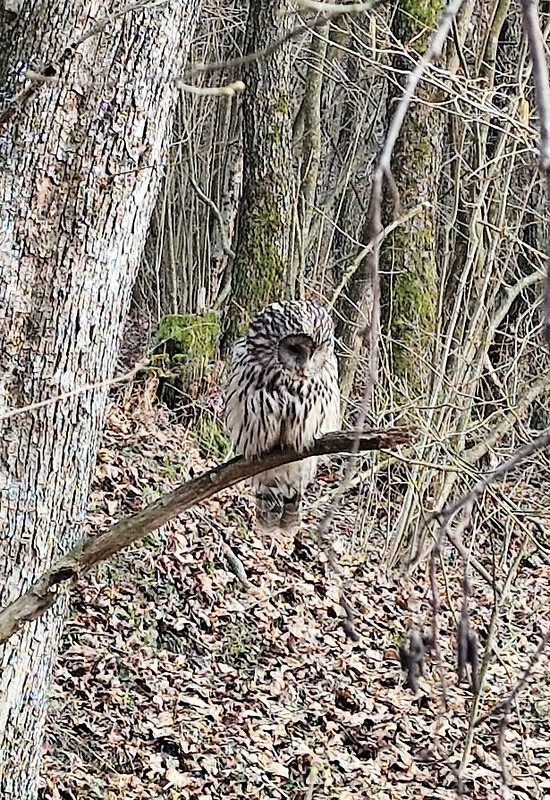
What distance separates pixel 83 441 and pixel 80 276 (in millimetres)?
487

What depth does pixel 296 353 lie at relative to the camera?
4305 mm

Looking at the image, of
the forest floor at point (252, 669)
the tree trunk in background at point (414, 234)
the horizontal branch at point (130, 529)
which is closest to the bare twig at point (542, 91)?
the horizontal branch at point (130, 529)

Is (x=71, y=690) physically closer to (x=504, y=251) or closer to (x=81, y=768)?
(x=81, y=768)

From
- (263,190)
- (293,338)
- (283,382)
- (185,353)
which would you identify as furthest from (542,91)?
(263,190)

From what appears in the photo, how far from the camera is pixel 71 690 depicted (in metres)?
5.80

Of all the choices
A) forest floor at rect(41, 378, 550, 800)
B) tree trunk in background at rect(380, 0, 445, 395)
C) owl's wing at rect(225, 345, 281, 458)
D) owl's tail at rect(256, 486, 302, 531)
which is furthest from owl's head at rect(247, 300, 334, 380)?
tree trunk in background at rect(380, 0, 445, 395)

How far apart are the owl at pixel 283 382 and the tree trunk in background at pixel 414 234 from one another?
3.90 metres

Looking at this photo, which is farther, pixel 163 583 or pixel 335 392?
pixel 163 583

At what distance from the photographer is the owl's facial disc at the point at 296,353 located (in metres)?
4.25

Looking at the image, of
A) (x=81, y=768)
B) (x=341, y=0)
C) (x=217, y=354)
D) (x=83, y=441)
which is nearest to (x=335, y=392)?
(x=83, y=441)

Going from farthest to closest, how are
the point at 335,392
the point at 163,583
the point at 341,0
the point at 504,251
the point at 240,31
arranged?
1. the point at 240,31
2. the point at 341,0
3. the point at 504,251
4. the point at 163,583
5. the point at 335,392

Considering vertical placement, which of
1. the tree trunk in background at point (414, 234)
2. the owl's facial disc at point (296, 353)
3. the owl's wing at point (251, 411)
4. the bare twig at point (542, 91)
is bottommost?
the owl's wing at point (251, 411)

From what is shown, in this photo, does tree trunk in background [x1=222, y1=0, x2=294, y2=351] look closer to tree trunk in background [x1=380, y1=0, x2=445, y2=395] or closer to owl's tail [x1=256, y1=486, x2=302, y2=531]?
tree trunk in background [x1=380, y1=0, x2=445, y2=395]

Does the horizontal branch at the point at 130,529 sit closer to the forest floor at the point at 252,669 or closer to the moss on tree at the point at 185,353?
the forest floor at the point at 252,669
